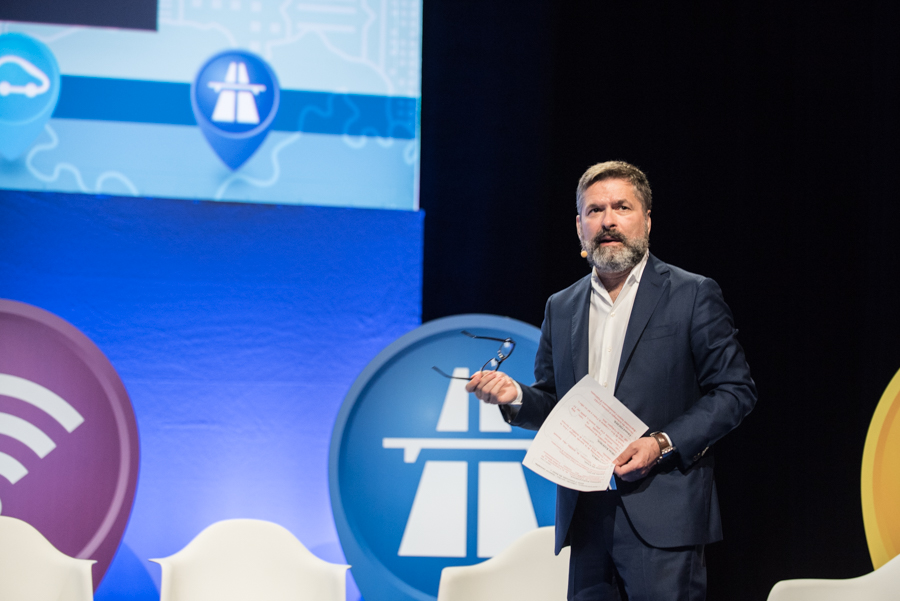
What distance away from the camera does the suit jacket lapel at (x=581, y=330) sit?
173 cm

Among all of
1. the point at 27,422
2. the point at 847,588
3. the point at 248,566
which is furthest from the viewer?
the point at 27,422

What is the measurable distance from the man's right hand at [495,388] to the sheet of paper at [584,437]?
13cm

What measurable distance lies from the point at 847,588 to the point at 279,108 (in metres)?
3.04

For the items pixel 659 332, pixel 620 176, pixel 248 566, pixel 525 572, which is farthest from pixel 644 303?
pixel 248 566

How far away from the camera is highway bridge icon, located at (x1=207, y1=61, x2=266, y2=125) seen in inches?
116

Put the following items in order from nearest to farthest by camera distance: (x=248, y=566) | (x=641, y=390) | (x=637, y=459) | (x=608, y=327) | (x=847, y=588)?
(x=637, y=459)
(x=641, y=390)
(x=608, y=327)
(x=847, y=588)
(x=248, y=566)

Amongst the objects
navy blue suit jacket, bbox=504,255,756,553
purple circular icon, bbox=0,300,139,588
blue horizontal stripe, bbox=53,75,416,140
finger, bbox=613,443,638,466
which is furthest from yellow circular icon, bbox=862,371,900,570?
purple circular icon, bbox=0,300,139,588

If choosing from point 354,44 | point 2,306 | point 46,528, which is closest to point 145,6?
point 354,44

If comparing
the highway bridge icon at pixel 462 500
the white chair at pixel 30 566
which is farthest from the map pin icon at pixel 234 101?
the white chair at pixel 30 566

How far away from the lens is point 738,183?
2924 mm

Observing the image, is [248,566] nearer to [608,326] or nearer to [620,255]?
[608,326]

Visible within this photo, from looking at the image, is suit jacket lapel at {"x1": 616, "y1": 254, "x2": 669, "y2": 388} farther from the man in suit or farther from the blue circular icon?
the blue circular icon

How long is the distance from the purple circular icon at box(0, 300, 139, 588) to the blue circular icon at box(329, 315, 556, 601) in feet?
3.10

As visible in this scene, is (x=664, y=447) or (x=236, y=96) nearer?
(x=664, y=447)
